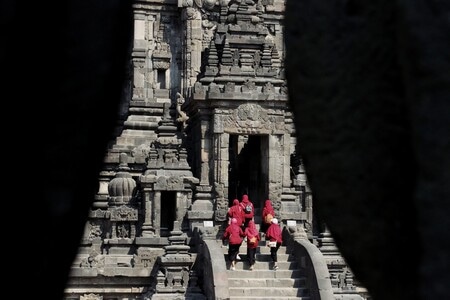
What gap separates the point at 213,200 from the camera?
20.5 meters

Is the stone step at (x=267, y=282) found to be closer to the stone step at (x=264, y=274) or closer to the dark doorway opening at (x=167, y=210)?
the stone step at (x=264, y=274)

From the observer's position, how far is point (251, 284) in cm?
1764

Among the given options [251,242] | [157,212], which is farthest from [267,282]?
[157,212]

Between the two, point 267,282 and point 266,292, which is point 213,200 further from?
point 266,292

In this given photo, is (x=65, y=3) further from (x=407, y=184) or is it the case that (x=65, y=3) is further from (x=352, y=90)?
(x=407, y=184)

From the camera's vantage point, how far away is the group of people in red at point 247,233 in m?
18.0

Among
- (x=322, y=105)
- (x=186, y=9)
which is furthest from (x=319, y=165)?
(x=186, y=9)

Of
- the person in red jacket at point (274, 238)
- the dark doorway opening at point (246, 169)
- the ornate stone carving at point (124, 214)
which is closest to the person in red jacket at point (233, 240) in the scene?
the person in red jacket at point (274, 238)

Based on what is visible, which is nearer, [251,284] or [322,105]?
[322,105]

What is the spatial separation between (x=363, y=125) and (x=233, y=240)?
15.0m

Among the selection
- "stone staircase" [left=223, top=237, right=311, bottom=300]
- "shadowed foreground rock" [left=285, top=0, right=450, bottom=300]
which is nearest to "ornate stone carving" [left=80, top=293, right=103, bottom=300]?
"stone staircase" [left=223, top=237, right=311, bottom=300]

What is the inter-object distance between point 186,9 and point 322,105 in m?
27.0

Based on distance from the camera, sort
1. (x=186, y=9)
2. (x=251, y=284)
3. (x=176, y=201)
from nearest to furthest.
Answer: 1. (x=251, y=284)
2. (x=176, y=201)
3. (x=186, y=9)

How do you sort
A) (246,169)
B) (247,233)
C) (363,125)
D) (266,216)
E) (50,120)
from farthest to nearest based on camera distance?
(246,169) < (266,216) < (247,233) < (50,120) < (363,125)
